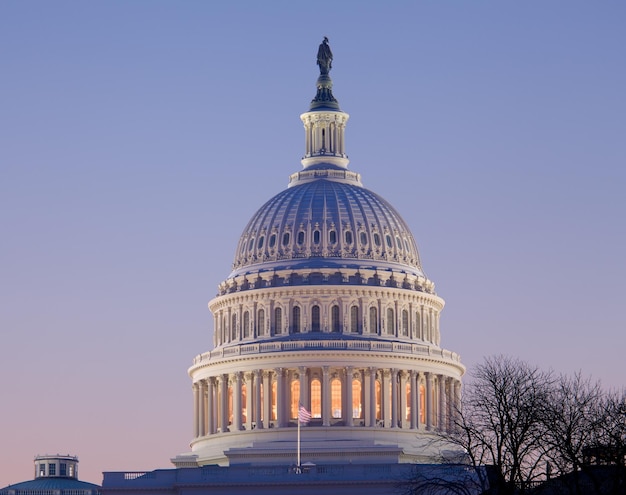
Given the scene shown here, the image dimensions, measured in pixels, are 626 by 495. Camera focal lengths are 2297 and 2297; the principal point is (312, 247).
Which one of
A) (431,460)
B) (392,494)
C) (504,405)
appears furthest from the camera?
(431,460)

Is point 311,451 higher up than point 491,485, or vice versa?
point 311,451

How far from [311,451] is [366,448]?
16.6 ft

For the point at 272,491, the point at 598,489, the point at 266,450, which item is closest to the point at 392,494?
the point at 272,491

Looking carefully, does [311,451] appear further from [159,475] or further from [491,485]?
[491,485]

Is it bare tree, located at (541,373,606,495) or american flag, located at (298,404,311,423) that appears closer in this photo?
bare tree, located at (541,373,606,495)

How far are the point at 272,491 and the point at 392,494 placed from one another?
10139 millimetres

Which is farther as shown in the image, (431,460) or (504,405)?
(431,460)

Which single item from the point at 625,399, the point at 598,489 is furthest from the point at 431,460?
the point at 598,489

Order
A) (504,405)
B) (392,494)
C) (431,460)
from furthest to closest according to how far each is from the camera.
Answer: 1. (431,460)
2. (392,494)
3. (504,405)

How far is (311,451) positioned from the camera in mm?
199250

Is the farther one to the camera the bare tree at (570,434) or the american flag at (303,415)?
the american flag at (303,415)

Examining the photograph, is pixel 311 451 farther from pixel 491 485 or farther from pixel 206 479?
pixel 491 485

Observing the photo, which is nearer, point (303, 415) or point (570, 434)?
point (570, 434)

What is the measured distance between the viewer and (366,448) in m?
198
